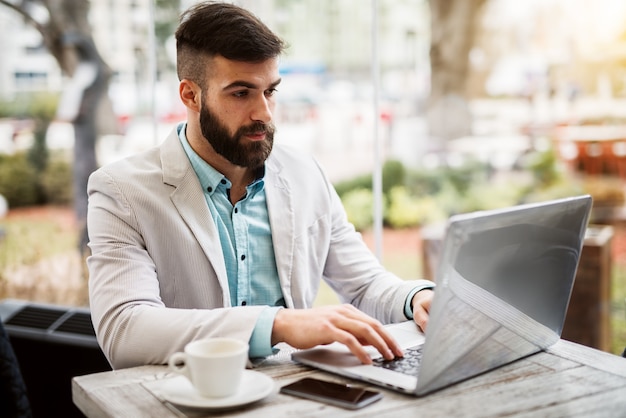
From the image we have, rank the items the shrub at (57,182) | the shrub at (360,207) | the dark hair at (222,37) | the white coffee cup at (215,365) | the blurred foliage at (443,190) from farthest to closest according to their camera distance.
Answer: the shrub at (57,182) < the shrub at (360,207) < the blurred foliage at (443,190) < the dark hair at (222,37) < the white coffee cup at (215,365)

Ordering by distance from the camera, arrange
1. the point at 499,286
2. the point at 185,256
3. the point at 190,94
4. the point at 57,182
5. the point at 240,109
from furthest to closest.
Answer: the point at 57,182
the point at 190,94
the point at 240,109
the point at 185,256
the point at 499,286

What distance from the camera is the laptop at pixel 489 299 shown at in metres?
1.13

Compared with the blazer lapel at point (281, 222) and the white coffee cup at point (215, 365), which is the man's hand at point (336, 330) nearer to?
the white coffee cup at point (215, 365)

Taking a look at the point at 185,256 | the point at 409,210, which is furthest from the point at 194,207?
the point at 409,210

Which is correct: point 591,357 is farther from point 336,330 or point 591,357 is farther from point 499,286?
point 336,330

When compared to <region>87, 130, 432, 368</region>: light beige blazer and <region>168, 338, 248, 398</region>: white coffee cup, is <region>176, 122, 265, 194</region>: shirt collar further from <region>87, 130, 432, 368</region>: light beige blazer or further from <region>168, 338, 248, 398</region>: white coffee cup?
<region>168, 338, 248, 398</region>: white coffee cup

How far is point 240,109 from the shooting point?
176cm

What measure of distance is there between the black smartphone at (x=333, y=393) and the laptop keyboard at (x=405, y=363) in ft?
0.34

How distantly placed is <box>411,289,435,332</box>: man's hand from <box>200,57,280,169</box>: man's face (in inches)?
19.4

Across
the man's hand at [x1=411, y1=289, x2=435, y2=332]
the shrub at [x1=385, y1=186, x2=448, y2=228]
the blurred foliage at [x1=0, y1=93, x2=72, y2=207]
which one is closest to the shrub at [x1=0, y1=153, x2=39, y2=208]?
the blurred foliage at [x1=0, y1=93, x2=72, y2=207]

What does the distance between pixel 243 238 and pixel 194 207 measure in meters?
0.17

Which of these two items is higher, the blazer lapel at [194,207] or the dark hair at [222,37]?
the dark hair at [222,37]

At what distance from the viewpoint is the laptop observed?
1129mm

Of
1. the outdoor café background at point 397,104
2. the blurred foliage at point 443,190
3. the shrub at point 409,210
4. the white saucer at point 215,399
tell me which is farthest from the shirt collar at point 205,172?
the shrub at point 409,210
